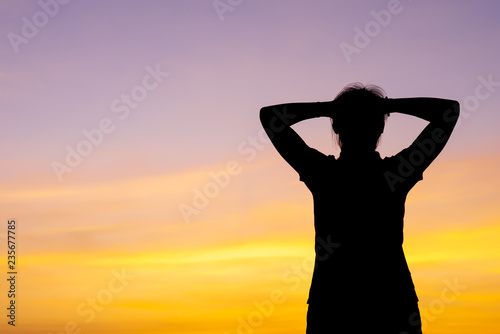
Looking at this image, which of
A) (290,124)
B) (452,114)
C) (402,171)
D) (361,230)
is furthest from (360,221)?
(452,114)

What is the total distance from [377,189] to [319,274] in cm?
54

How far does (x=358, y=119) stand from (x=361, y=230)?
2.03 ft

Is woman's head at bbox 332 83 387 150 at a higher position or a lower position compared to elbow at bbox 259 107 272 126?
lower

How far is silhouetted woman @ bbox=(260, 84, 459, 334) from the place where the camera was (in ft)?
9.05

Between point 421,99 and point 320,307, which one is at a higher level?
point 421,99

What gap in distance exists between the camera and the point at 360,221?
281 centimetres

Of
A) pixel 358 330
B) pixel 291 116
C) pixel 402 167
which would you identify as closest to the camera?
pixel 358 330

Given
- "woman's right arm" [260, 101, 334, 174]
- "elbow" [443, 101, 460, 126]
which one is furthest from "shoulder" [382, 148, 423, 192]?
"elbow" [443, 101, 460, 126]

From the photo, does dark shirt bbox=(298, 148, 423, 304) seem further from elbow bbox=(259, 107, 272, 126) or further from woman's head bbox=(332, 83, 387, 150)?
elbow bbox=(259, 107, 272, 126)

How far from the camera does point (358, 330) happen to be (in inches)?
108

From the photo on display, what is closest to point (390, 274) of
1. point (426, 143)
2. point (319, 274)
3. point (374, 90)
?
point (319, 274)

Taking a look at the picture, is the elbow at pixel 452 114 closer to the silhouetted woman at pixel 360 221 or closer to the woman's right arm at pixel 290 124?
the silhouetted woman at pixel 360 221

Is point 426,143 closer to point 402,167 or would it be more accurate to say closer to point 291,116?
point 402,167

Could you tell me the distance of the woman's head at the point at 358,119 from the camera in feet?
9.83
